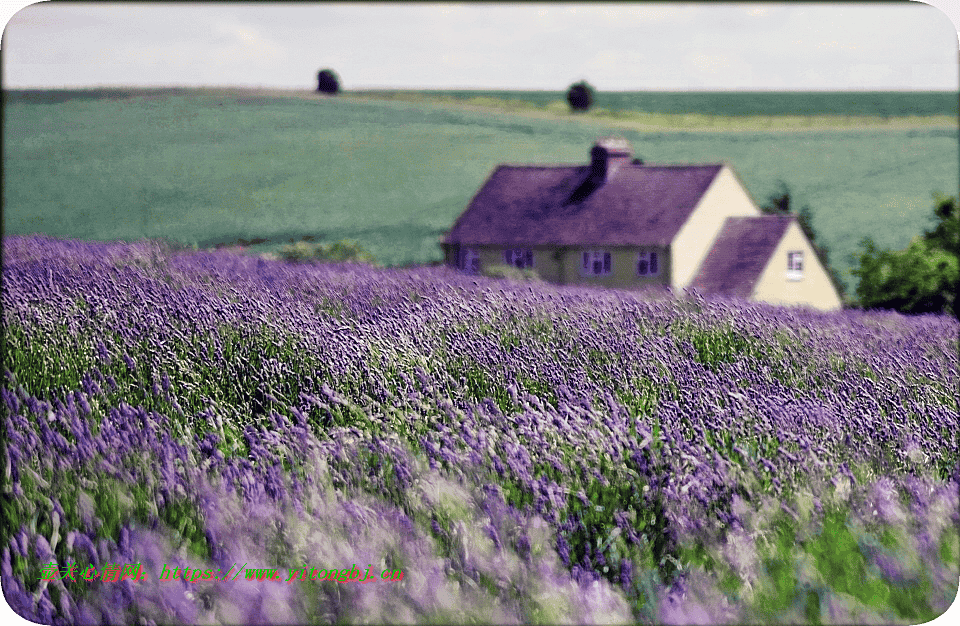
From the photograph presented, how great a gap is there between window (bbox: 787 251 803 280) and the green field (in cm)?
255

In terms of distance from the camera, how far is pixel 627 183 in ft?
62.8

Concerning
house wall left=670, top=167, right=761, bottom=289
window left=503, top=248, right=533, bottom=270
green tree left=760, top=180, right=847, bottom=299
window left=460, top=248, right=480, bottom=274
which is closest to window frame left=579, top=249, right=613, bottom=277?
window left=503, top=248, right=533, bottom=270

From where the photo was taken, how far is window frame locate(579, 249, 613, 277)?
679 inches

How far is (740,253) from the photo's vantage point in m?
17.9

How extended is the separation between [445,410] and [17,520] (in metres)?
1.25

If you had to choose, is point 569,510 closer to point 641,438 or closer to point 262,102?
point 641,438

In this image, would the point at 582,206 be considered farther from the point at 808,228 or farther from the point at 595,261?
the point at 808,228

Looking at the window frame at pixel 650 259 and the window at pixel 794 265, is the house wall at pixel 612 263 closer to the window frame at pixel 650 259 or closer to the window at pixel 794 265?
the window frame at pixel 650 259

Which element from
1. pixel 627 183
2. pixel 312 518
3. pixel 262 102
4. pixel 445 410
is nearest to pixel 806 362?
pixel 445 410

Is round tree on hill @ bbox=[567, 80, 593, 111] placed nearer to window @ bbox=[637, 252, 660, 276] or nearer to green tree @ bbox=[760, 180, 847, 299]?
window @ bbox=[637, 252, 660, 276]

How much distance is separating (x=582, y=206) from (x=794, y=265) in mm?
4603

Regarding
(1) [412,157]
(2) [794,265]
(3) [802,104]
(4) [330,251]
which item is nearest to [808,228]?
(2) [794,265]

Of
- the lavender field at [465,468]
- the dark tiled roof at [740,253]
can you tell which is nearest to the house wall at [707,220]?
the dark tiled roof at [740,253]

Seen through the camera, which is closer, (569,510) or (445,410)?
(569,510)
